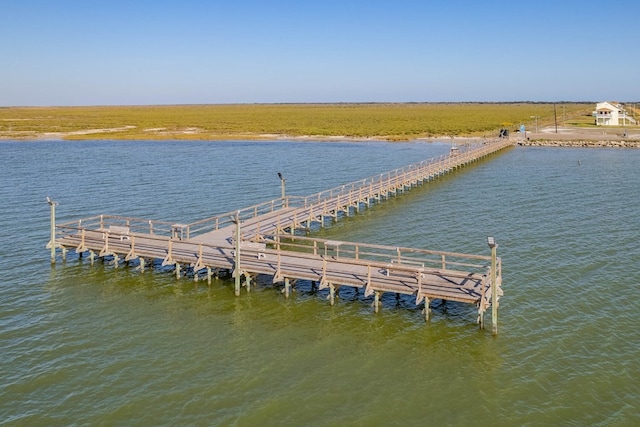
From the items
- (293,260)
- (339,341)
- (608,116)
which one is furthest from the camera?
(608,116)

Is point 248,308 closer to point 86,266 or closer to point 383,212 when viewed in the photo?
point 86,266

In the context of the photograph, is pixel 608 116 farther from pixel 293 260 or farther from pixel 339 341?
pixel 339 341

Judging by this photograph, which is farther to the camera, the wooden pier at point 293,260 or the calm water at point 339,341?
the wooden pier at point 293,260

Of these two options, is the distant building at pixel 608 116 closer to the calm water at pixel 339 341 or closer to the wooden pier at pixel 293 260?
the calm water at pixel 339 341

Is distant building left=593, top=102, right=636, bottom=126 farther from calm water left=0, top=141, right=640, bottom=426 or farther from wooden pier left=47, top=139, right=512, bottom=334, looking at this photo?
wooden pier left=47, top=139, right=512, bottom=334

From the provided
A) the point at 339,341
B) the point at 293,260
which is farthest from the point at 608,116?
A: the point at 339,341

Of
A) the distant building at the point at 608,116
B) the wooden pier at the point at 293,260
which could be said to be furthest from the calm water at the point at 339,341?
the distant building at the point at 608,116

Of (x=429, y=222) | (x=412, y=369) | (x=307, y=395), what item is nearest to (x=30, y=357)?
(x=307, y=395)

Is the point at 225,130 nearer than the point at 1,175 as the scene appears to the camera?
No
